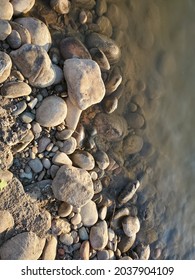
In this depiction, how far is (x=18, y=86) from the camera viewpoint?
2.50 metres

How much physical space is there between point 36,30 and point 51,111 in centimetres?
53

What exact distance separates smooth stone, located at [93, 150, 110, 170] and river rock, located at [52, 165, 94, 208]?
0.24 meters

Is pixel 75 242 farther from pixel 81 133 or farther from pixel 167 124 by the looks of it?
pixel 167 124

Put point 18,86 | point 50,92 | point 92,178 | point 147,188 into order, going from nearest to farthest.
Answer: point 18,86, point 50,92, point 92,178, point 147,188

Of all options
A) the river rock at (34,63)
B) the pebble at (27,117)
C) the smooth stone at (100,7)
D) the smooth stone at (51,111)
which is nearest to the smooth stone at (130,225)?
the smooth stone at (51,111)

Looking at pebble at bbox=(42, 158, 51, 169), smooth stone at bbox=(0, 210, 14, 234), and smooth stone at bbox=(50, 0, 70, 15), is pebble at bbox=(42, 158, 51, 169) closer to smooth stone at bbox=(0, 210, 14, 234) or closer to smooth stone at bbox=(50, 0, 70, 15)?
smooth stone at bbox=(0, 210, 14, 234)

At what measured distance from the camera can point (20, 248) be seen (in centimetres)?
247

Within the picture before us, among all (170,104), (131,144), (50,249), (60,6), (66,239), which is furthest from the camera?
(170,104)

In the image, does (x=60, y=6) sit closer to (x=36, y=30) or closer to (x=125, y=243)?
(x=36, y=30)

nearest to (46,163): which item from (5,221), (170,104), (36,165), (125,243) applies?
(36,165)

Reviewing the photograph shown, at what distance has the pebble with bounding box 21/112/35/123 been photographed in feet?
8.39

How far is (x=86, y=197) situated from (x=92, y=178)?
0.74ft

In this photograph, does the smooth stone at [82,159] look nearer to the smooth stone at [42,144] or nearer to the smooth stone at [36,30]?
the smooth stone at [42,144]
